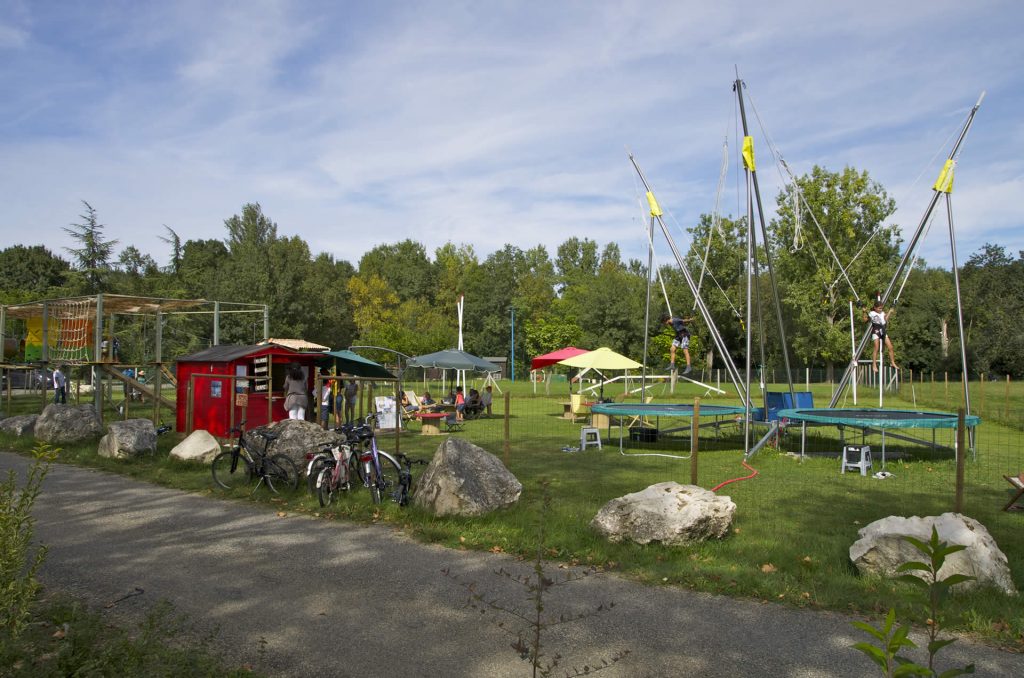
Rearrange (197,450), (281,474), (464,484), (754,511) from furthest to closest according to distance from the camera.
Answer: (197,450) → (281,474) → (754,511) → (464,484)

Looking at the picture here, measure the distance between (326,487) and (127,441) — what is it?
551 cm

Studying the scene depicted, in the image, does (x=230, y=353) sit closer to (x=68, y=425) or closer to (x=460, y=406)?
(x=68, y=425)

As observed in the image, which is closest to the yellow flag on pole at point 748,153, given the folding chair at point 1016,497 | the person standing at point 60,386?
the folding chair at point 1016,497

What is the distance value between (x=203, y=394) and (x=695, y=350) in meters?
48.9

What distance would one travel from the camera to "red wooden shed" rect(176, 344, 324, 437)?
1741 cm

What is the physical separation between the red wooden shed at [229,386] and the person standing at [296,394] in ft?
2.08

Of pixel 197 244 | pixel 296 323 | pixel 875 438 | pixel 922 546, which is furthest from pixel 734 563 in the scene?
pixel 197 244

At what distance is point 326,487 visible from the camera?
31.6ft

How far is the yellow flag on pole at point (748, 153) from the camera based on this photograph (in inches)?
576

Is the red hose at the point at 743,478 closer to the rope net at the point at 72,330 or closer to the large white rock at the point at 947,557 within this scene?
the large white rock at the point at 947,557

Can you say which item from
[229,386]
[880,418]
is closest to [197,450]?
[229,386]

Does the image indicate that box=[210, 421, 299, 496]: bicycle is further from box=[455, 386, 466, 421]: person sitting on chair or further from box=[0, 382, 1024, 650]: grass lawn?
box=[455, 386, 466, 421]: person sitting on chair

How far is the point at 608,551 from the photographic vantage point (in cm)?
708

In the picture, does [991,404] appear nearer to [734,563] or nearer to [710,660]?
[734,563]
